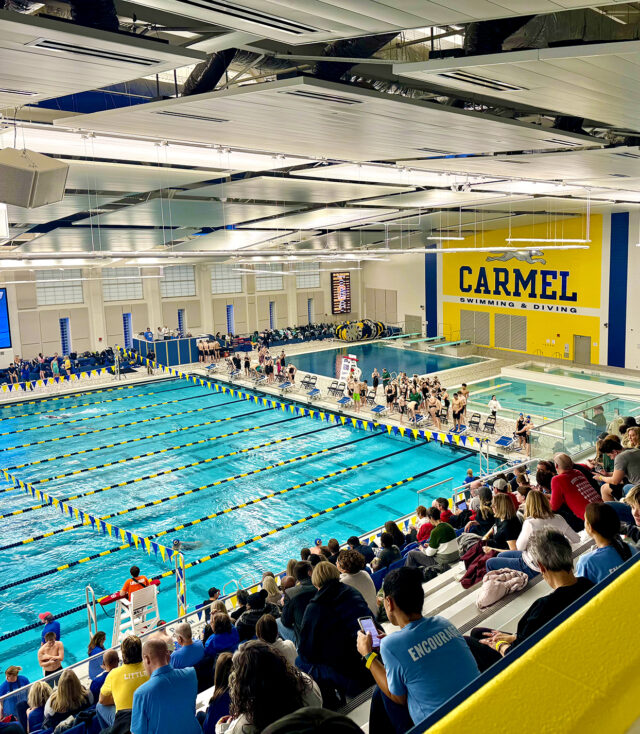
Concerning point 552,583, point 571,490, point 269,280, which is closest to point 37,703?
point 552,583

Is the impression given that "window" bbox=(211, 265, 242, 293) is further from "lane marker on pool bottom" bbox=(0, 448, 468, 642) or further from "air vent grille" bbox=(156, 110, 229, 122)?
"air vent grille" bbox=(156, 110, 229, 122)

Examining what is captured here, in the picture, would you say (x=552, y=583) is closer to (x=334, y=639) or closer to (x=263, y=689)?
(x=334, y=639)

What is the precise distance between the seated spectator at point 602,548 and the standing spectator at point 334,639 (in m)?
1.14

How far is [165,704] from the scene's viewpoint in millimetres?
3129

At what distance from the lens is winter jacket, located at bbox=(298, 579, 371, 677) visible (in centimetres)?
329

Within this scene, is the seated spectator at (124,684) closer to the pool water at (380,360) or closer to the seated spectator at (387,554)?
the seated spectator at (387,554)

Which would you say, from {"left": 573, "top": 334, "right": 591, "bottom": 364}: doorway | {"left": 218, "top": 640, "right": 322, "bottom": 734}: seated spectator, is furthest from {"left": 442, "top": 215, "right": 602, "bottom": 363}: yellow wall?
{"left": 218, "top": 640, "right": 322, "bottom": 734}: seated spectator

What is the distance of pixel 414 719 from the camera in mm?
2338

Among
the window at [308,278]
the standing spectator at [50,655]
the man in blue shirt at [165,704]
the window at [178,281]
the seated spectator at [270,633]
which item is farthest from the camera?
the window at [308,278]

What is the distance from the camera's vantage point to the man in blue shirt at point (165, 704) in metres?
3.10

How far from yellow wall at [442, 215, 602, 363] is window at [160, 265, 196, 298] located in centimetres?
1319

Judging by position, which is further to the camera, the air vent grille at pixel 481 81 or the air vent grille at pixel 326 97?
the air vent grille at pixel 326 97

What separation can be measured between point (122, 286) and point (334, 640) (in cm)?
2964

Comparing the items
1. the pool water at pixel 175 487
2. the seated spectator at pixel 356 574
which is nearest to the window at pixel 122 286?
the pool water at pixel 175 487
